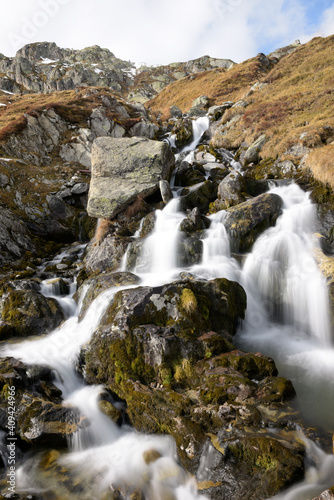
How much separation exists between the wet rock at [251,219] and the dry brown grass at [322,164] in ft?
9.06

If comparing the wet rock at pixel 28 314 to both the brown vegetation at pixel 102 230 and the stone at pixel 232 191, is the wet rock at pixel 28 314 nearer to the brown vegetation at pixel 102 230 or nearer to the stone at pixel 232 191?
the brown vegetation at pixel 102 230

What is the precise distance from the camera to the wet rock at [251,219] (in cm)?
1246

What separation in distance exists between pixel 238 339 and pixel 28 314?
796 cm

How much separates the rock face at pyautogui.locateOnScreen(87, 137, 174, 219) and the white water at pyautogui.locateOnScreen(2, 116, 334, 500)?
279 centimetres

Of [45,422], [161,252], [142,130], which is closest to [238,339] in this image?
[161,252]

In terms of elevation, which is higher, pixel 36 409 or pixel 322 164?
pixel 322 164

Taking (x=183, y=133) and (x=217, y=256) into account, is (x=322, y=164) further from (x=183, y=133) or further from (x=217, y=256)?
(x=183, y=133)

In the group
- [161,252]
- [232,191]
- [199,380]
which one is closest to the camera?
[199,380]

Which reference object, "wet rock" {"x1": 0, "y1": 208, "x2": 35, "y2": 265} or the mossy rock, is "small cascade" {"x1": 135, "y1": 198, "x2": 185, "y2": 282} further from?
"wet rock" {"x1": 0, "y1": 208, "x2": 35, "y2": 265}

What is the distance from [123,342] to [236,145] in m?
21.9

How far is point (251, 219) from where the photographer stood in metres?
12.7

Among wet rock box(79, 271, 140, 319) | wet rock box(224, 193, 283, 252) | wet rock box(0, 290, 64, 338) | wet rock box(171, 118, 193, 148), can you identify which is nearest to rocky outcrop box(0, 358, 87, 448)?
wet rock box(0, 290, 64, 338)

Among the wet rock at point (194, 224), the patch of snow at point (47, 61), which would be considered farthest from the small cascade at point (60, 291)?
the patch of snow at point (47, 61)

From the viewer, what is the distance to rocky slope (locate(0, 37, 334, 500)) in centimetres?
520
